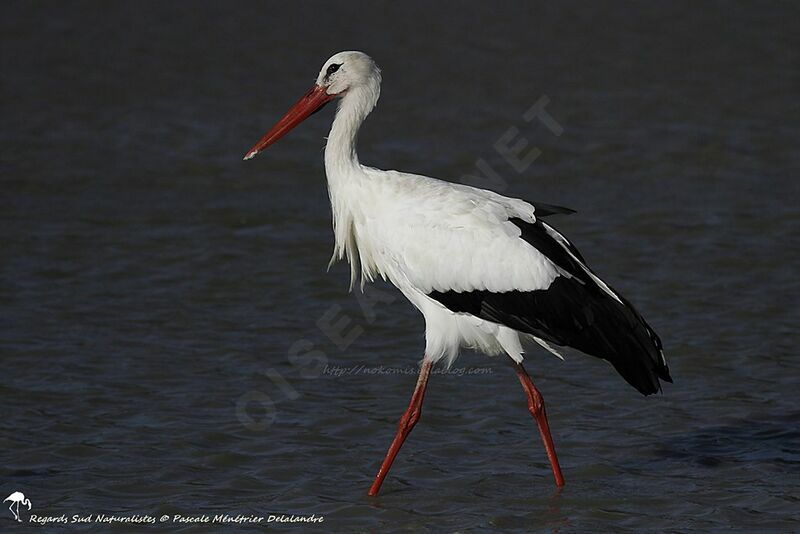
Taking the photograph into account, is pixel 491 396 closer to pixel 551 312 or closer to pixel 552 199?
pixel 551 312

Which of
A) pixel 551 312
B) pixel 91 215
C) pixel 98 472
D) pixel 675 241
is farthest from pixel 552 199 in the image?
pixel 98 472

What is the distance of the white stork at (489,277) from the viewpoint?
301 inches

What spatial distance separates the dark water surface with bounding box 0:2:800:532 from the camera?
7.81 metres

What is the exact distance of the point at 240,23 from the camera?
16641 mm

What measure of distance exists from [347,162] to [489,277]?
1.02 metres

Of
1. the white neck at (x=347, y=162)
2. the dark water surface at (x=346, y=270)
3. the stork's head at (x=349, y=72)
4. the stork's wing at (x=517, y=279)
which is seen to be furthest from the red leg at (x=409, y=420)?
the stork's head at (x=349, y=72)

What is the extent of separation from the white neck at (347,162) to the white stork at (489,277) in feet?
0.04

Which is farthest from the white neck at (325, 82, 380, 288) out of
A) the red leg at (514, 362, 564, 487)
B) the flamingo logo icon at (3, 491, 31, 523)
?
the flamingo logo icon at (3, 491, 31, 523)

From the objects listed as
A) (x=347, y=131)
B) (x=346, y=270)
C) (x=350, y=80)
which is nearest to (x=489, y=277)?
(x=347, y=131)

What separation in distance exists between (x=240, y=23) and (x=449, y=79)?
2665mm

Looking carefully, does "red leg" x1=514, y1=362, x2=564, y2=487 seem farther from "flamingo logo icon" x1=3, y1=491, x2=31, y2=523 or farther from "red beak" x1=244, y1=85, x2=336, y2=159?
"flamingo logo icon" x1=3, y1=491, x2=31, y2=523

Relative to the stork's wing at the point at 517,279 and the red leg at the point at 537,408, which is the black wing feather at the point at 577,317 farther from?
the red leg at the point at 537,408

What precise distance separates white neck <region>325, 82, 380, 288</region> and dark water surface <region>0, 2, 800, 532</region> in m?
1.27

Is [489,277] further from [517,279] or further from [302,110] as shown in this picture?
[302,110]
